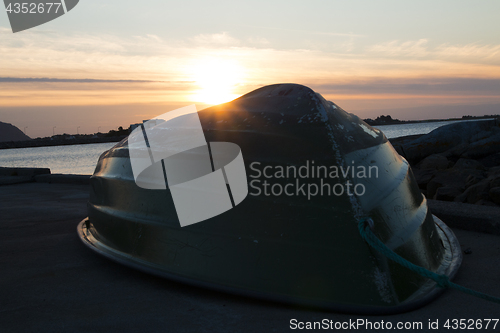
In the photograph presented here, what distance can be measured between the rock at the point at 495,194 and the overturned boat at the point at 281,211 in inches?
83.7

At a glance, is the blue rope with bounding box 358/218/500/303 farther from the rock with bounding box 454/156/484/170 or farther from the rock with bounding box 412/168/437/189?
the rock with bounding box 454/156/484/170

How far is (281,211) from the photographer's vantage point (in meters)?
1.87

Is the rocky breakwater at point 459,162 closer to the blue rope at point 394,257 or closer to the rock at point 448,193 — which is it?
the rock at point 448,193

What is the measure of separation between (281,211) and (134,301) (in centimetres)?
86

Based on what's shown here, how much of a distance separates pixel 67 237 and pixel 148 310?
1766 millimetres

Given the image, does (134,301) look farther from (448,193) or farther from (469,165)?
(469,165)

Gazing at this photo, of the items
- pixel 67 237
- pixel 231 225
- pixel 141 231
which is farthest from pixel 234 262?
pixel 67 237

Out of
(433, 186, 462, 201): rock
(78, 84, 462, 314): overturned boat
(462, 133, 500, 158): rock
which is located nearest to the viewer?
(78, 84, 462, 314): overturned boat

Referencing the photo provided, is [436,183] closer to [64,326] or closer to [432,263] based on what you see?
[432,263]

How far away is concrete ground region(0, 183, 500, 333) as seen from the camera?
164 cm

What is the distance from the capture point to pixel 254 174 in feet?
6.64

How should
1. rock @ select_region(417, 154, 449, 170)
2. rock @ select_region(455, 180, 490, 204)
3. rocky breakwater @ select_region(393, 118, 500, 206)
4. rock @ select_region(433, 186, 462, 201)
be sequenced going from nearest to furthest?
rock @ select_region(455, 180, 490, 204)
rocky breakwater @ select_region(393, 118, 500, 206)
rock @ select_region(433, 186, 462, 201)
rock @ select_region(417, 154, 449, 170)

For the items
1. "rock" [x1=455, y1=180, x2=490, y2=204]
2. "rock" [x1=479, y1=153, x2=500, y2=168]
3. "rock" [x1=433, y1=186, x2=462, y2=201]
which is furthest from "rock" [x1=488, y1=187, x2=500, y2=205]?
"rock" [x1=479, y1=153, x2=500, y2=168]

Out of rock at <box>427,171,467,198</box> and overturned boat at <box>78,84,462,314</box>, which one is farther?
rock at <box>427,171,467,198</box>
